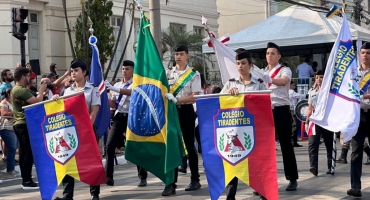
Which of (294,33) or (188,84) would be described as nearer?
(188,84)

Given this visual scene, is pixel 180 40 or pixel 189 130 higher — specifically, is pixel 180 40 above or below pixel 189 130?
above

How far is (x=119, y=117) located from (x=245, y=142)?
311 cm

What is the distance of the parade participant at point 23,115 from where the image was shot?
10.9 meters

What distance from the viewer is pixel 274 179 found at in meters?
7.80

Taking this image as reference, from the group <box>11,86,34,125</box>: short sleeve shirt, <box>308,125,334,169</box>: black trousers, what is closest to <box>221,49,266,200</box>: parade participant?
<box>308,125,334,169</box>: black trousers

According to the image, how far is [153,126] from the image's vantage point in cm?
981

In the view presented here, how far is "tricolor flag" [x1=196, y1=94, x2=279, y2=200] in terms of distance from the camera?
7805 mm

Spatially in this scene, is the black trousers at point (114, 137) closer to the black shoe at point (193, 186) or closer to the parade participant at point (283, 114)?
the black shoe at point (193, 186)

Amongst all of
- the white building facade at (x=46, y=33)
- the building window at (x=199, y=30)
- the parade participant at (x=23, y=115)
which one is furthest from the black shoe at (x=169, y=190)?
the building window at (x=199, y=30)

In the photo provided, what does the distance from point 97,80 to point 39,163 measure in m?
2.05

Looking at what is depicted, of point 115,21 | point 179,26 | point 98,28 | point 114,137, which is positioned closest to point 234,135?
point 114,137

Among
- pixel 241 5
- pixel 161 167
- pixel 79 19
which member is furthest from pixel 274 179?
pixel 241 5

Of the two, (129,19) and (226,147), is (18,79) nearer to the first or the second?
(226,147)

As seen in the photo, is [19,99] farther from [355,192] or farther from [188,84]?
[355,192]
